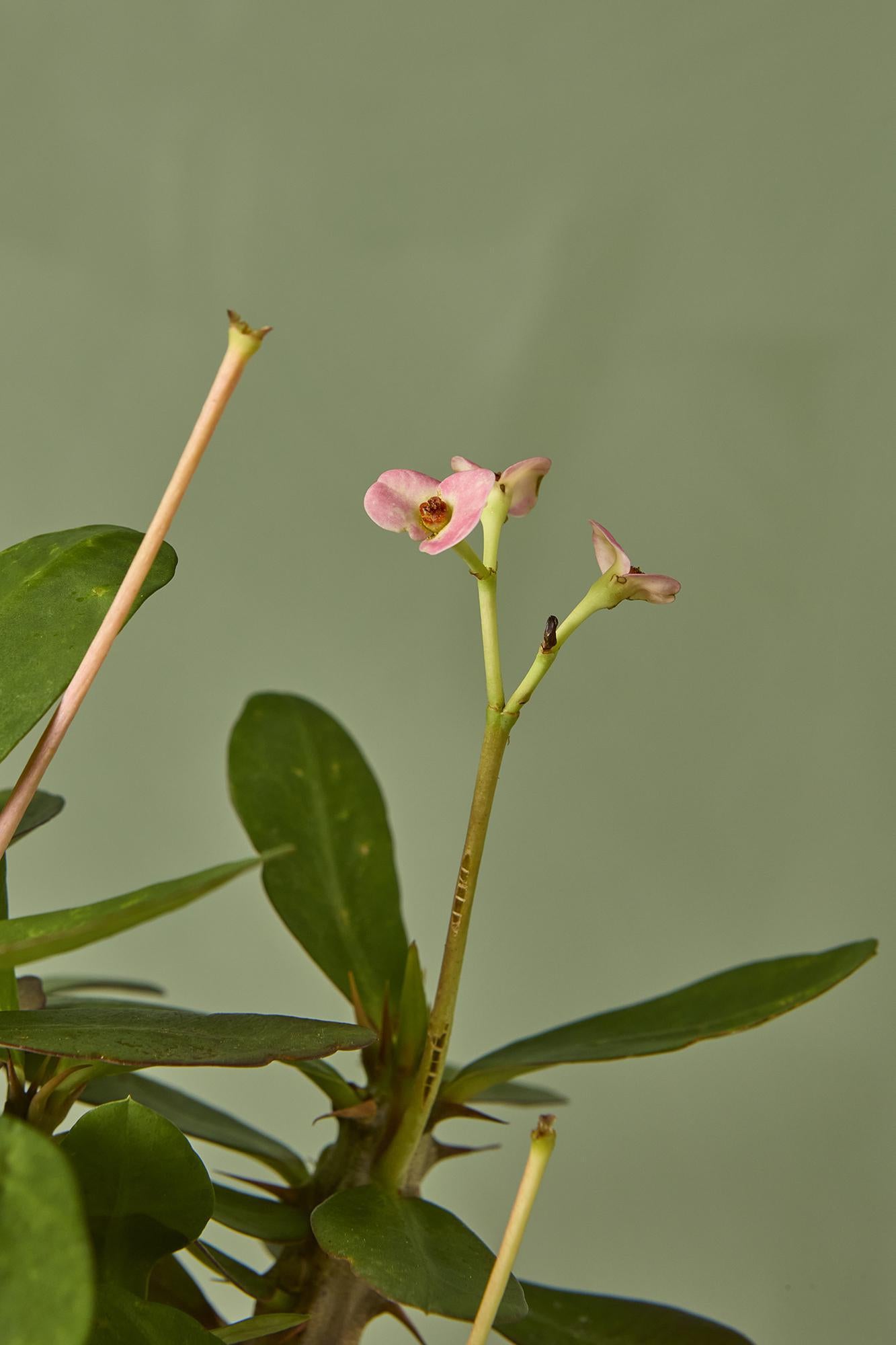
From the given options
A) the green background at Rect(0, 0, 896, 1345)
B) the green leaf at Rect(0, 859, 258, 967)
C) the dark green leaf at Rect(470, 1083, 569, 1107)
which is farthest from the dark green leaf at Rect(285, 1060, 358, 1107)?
the green background at Rect(0, 0, 896, 1345)

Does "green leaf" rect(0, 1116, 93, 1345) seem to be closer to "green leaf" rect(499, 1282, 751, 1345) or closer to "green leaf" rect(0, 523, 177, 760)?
"green leaf" rect(0, 523, 177, 760)

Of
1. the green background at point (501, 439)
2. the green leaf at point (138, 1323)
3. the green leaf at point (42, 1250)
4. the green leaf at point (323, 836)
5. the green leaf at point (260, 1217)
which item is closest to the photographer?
the green leaf at point (42, 1250)

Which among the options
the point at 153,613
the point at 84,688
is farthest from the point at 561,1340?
the point at 153,613

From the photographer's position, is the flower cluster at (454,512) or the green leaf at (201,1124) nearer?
the flower cluster at (454,512)

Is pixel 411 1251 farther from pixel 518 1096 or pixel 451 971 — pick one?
pixel 518 1096

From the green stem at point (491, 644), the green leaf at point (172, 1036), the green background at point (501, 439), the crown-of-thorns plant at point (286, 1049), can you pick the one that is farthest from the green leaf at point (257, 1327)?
the green background at point (501, 439)

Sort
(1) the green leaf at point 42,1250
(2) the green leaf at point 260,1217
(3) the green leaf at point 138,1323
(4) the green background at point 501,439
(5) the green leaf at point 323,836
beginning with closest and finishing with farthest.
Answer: (1) the green leaf at point 42,1250 < (3) the green leaf at point 138,1323 < (2) the green leaf at point 260,1217 < (5) the green leaf at point 323,836 < (4) the green background at point 501,439

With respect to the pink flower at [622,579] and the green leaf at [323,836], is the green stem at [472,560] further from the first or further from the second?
the green leaf at [323,836]

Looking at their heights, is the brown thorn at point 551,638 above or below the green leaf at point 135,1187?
above
